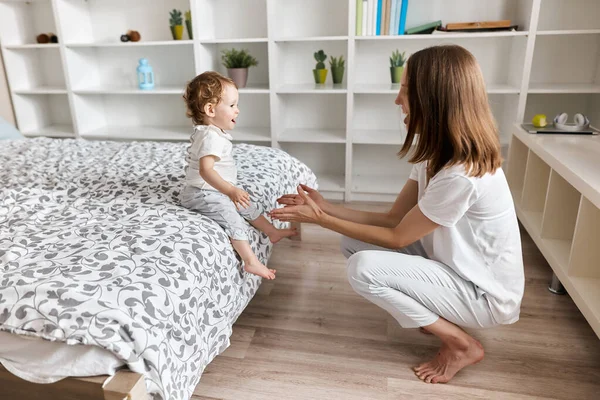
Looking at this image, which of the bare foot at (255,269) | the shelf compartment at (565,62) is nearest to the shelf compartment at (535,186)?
the shelf compartment at (565,62)

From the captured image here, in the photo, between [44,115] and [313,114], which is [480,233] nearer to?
[313,114]

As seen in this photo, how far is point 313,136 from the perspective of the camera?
10.3 ft

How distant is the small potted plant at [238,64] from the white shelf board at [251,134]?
32cm

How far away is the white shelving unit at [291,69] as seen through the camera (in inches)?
113

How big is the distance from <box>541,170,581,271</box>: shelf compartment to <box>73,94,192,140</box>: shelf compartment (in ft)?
7.68

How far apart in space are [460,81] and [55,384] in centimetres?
124

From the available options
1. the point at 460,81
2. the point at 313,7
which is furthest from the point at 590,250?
the point at 313,7

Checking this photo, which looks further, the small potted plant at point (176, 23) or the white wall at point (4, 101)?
the white wall at point (4, 101)

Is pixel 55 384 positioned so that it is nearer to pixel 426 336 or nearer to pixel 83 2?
pixel 426 336

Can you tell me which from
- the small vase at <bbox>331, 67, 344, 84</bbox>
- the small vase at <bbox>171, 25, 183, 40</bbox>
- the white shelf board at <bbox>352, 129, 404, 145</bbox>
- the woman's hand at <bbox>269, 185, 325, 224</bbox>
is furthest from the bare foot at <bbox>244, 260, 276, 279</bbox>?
the small vase at <bbox>171, 25, 183, 40</bbox>

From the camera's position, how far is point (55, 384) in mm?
1009

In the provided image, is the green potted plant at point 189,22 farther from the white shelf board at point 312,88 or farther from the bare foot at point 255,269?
the bare foot at point 255,269

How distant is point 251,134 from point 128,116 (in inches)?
42.6

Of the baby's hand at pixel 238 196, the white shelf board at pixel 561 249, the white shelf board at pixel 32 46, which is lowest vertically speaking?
the white shelf board at pixel 561 249
